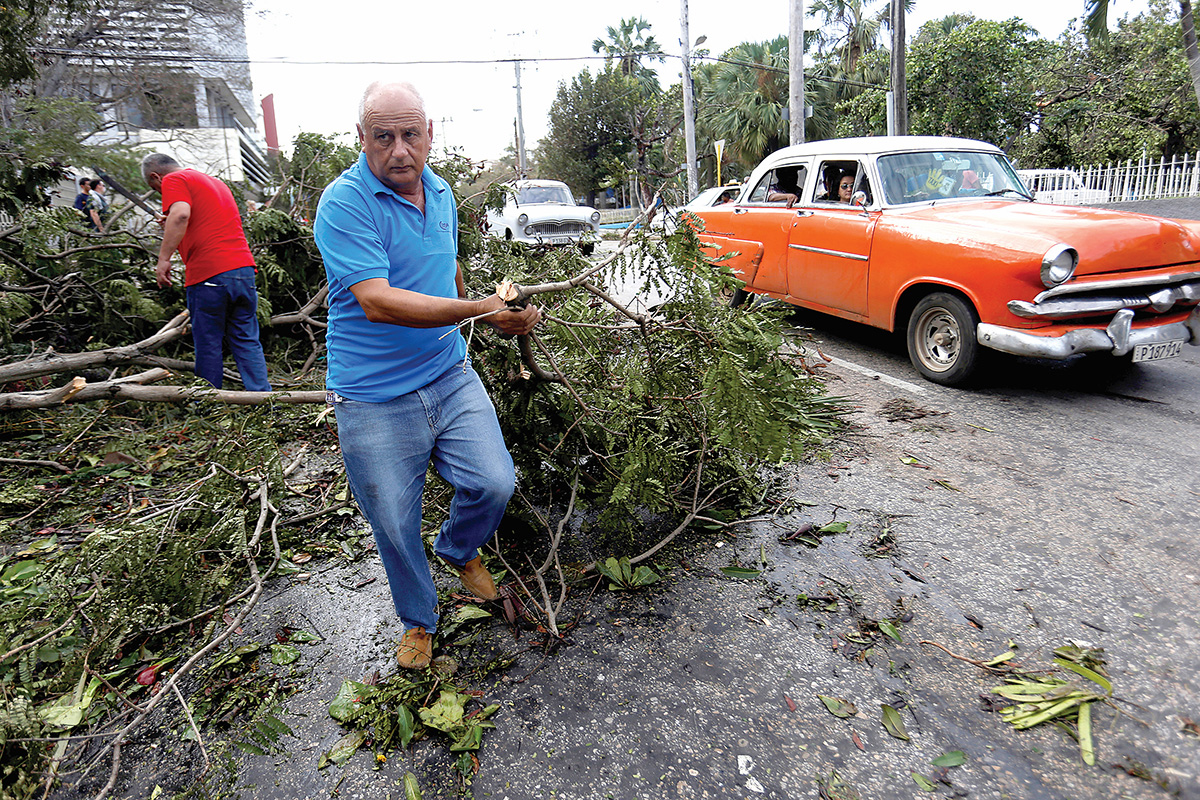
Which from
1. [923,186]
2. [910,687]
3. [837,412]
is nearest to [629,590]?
[910,687]

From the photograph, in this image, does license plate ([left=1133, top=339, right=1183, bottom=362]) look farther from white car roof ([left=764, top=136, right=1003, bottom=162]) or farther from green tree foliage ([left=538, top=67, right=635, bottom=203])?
green tree foliage ([left=538, top=67, right=635, bottom=203])

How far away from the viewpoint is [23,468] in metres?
4.94

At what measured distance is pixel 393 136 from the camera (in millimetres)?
2334

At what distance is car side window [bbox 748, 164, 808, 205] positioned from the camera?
7.23 m

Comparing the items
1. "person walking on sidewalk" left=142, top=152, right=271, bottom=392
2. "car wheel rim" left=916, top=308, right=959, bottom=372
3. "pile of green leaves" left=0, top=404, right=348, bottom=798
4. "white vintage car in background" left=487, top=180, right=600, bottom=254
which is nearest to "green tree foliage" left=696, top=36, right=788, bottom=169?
"white vintage car in background" left=487, top=180, right=600, bottom=254

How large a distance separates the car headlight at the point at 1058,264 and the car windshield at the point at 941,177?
1.66 m

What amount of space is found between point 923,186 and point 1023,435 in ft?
9.00

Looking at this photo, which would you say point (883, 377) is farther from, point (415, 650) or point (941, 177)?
point (415, 650)

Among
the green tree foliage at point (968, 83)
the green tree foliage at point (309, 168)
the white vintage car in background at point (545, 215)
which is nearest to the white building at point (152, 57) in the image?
the white vintage car in background at point (545, 215)

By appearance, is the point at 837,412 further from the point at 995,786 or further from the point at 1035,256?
the point at 995,786

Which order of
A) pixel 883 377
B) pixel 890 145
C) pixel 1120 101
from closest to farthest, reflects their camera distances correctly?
1. pixel 883 377
2. pixel 890 145
3. pixel 1120 101

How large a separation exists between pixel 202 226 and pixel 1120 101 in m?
24.8

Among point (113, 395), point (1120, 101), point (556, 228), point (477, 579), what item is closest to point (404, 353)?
point (477, 579)

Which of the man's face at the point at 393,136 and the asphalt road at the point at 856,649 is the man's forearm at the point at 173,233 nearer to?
the asphalt road at the point at 856,649
